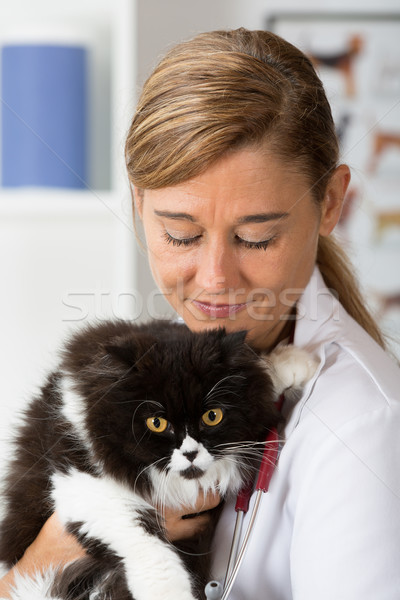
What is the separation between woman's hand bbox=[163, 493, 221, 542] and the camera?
4.54ft

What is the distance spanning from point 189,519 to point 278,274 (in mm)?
538

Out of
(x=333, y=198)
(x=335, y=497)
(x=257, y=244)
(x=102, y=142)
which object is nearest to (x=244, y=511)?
(x=335, y=497)

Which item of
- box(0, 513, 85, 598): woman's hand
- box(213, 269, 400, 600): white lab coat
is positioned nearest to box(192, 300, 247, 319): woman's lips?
box(213, 269, 400, 600): white lab coat

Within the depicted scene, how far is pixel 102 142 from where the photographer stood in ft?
8.95

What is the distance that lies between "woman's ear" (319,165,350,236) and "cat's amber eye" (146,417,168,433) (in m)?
0.57

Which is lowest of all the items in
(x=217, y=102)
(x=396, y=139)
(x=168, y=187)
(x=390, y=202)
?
(x=390, y=202)

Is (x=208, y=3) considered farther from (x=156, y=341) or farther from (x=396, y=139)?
(x=156, y=341)

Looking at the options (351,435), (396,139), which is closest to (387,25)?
(396,139)

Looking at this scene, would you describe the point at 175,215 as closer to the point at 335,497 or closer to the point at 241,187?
the point at 241,187

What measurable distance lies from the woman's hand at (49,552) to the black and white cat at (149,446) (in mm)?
21

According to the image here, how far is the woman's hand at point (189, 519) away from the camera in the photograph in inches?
54.4

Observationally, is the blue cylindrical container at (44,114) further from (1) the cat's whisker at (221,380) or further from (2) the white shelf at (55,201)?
(1) the cat's whisker at (221,380)

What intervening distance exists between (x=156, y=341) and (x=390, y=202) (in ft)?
6.57

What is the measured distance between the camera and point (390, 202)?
3098mm
